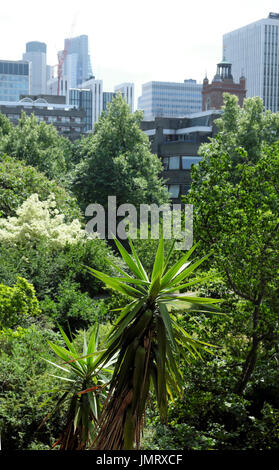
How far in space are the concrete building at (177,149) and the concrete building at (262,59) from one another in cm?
11036

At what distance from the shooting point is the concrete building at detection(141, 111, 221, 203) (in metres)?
56.6

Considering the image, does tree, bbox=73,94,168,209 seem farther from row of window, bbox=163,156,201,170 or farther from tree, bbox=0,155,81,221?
row of window, bbox=163,156,201,170

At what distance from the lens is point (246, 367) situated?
9086mm

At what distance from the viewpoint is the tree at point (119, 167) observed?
30.3 metres

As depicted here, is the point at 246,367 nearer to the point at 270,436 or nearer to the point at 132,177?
the point at 270,436

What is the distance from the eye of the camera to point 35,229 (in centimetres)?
1784

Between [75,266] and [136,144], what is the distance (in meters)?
17.1

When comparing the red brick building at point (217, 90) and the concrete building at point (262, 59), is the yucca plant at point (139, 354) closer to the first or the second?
the red brick building at point (217, 90)

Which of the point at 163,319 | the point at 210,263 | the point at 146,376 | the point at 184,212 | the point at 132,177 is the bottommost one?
the point at 146,376

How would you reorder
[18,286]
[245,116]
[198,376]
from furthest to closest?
[245,116] → [18,286] → [198,376]

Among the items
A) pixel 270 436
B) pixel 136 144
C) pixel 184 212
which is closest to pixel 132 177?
pixel 136 144

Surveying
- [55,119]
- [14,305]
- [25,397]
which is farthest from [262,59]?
[25,397]

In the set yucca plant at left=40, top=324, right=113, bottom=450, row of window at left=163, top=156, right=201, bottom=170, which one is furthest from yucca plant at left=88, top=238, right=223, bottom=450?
row of window at left=163, top=156, right=201, bottom=170
